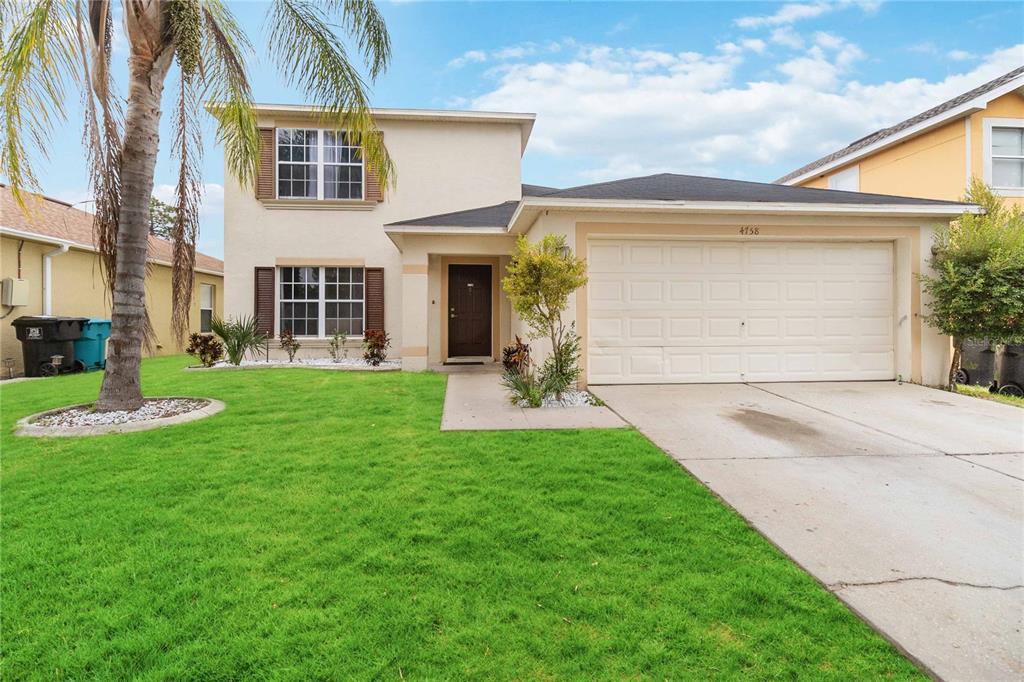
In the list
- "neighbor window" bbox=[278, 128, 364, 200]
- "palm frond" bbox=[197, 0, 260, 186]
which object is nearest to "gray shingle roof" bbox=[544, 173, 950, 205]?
"palm frond" bbox=[197, 0, 260, 186]

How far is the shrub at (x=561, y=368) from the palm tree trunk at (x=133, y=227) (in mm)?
5537

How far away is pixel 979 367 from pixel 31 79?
15164mm

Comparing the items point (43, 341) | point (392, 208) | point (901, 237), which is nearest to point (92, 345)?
point (43, 341)

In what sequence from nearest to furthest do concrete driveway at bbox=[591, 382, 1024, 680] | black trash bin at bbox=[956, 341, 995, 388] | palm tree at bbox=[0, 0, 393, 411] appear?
concrete driveway at bbox=[591, 382, 1024, 680] < palm tree at bbox=[0, 0, 393, 411] < black trash bin at bbox=[956, 341, 995, 388]

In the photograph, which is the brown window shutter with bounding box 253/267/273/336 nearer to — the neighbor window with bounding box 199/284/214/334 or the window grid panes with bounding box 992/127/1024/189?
the neighbor window with bounding box 199/284/214/334

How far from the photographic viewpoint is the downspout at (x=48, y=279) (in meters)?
11.7

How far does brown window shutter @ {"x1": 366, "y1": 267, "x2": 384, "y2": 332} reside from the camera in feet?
40.1

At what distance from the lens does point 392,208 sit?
41.4ft

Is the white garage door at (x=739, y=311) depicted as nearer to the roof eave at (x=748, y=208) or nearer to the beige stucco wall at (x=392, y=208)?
the roof eave at (x=748, y=208)

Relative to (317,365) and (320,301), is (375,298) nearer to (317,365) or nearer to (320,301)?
(320,301)

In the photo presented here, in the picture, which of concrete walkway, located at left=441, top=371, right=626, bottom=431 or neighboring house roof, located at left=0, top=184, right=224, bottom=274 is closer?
concrete walkway, located at left=441, top=371, right=626, bottom=431

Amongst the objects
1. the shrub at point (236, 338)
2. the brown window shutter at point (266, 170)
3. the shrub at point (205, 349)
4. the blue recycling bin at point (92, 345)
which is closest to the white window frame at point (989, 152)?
the brown window shutter at point (266, 170)

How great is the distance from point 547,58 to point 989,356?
11780 mm

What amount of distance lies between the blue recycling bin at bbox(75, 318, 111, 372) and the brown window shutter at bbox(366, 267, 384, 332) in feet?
20.7
